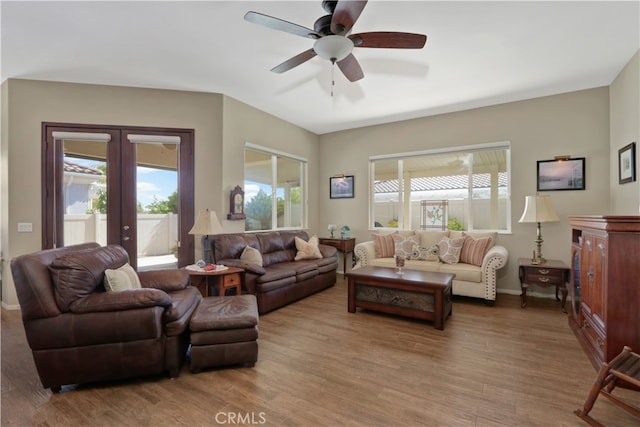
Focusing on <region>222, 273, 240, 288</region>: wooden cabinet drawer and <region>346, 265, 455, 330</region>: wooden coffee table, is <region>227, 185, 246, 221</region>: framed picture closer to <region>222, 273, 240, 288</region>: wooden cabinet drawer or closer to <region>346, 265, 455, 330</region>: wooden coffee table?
<region>222, 273, 240, 288</region>: wooden cabinet drawer

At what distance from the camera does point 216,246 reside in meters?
3.82

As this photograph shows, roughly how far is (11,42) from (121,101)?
1.13 meters

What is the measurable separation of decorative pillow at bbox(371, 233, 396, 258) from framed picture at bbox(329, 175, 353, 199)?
135cm

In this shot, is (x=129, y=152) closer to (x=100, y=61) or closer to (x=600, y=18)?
(x=100, y=61)

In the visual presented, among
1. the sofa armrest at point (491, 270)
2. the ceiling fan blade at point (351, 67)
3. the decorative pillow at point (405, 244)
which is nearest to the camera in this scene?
the ceiling fan blade at point (351, 67)

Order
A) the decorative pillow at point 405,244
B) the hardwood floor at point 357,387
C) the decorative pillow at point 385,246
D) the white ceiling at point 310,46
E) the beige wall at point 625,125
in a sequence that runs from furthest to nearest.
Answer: the decorative pillow at point 385,246
the decorative pillow at point 405,244
the beige wall at point 625,125
the white ceiling at point 310,46
the hardwood floor at point 357,387

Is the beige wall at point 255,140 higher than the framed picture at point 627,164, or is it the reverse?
the beige wall at point 255,140

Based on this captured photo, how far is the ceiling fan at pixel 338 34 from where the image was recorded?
1943 millimetres

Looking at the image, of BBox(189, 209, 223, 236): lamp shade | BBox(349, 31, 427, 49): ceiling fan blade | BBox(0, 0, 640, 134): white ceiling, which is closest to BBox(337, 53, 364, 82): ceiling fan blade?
BBox(349, 31, 427, 49): ceiling fan blade

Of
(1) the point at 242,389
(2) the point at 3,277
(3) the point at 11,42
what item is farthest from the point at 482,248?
(2) the point at 3,277

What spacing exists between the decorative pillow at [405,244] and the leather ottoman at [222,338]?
2813 millimetres

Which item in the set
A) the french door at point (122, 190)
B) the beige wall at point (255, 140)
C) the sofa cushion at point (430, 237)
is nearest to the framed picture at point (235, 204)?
the beige wall at point (255, 140)

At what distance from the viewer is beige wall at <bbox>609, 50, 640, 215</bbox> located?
303 centimetres

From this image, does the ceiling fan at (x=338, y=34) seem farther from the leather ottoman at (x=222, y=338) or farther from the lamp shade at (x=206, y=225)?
the leather ottoman at (x=222, y=338)
